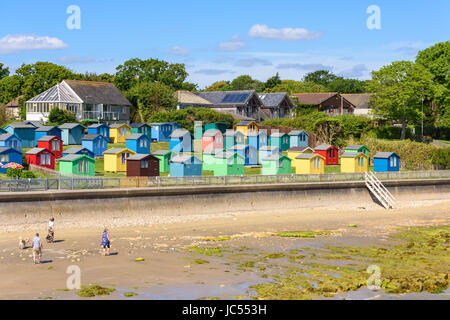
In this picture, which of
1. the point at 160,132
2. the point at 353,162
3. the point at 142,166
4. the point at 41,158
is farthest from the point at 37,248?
the point at 160,132

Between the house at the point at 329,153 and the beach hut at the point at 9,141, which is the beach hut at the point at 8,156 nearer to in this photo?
the beach hut at the point at 9,141

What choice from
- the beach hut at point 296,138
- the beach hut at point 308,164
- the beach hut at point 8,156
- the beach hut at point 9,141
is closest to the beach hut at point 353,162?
the beach hut at point 308,164

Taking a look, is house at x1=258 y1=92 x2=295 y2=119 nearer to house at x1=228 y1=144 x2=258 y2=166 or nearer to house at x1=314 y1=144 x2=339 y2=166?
house at x1=314 y1=144 x2=339 y2=166

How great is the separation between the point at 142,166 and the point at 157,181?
6.75 m

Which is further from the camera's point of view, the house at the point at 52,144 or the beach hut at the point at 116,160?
the house at the point at 52,144

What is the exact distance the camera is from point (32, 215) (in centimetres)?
3747

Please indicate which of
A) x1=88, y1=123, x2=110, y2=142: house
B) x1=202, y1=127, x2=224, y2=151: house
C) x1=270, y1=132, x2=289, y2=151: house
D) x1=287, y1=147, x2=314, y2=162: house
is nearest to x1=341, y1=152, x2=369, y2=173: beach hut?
x1=287, y1=147, x2=314, y2=162: house

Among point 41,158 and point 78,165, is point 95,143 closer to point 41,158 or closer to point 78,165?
point 41,158

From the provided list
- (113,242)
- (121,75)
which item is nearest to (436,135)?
(121,75)

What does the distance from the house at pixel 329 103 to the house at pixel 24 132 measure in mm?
60413

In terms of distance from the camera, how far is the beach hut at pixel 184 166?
164 feet
